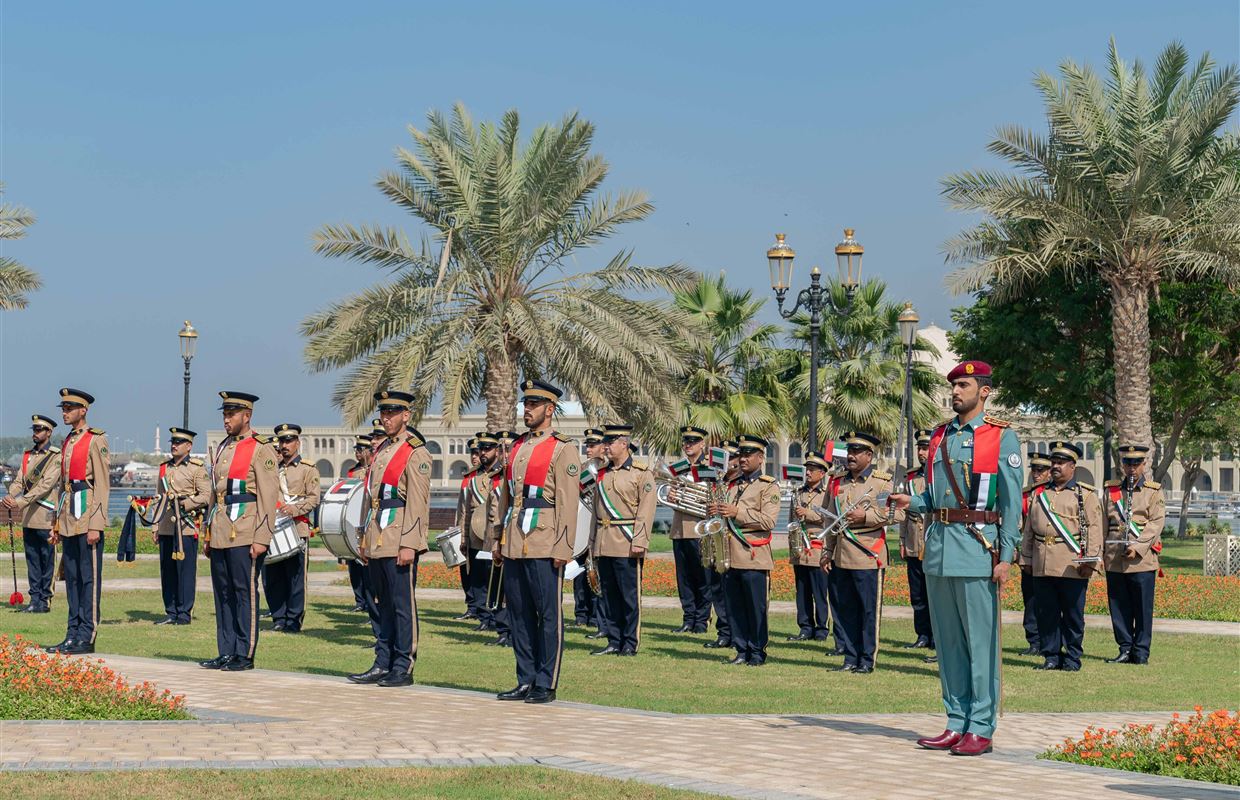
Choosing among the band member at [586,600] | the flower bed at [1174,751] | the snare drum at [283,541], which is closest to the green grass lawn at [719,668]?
the band member at [586,600]

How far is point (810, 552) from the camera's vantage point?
619 inches

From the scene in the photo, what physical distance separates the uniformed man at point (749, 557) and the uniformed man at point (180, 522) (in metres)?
5.95

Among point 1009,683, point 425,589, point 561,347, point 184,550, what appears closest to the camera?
point 1009,683

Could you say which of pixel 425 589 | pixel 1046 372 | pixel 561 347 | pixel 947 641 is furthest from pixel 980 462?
pixel 1046 372

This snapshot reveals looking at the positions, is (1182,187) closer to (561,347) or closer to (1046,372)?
(1046,372)

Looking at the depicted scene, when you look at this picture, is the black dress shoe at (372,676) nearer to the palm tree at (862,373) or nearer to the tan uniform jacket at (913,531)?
the tan uniform jacket at (913,531)

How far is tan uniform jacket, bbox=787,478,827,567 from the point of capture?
15.1 meters

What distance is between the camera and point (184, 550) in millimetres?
17750

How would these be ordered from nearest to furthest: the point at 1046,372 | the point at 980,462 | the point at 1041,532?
the point at 980,462 < the point at 1041,532 < the point at 1046,372

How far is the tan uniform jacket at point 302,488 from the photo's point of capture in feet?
55.4

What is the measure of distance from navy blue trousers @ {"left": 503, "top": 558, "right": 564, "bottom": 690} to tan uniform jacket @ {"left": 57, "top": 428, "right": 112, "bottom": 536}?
4358 millimetres

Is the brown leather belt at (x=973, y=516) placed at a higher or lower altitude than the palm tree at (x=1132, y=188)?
lower

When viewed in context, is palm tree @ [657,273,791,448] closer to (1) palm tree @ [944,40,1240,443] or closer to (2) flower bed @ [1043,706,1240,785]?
(1) palm tree @ [944,40,1240,443]

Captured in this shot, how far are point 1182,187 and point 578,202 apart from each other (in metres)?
11.3
